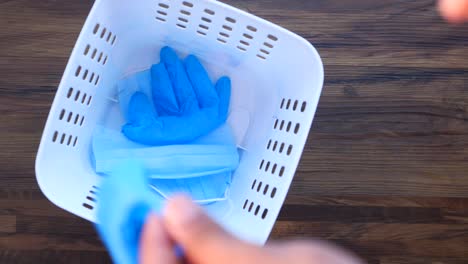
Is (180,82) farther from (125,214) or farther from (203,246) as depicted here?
(203,246)

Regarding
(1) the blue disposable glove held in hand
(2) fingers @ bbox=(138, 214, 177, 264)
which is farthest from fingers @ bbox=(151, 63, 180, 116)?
(2) fingers @ bbox=(138, 214, 177, 264)

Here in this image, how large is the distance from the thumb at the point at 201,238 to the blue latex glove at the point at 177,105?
1.37 feet

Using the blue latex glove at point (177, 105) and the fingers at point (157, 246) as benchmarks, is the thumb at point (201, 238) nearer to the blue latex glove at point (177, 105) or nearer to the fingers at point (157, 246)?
the fingers at point (157, 246)

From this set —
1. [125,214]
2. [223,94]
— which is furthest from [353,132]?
[125,214]

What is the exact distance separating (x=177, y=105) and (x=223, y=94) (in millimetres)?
82

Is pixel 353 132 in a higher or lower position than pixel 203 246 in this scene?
lower

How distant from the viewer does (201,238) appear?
535mm

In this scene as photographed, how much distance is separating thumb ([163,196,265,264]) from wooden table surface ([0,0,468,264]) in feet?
1.69

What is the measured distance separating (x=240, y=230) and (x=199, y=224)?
14.9 inches

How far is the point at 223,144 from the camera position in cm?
101

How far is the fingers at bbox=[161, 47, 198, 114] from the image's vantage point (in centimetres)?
99

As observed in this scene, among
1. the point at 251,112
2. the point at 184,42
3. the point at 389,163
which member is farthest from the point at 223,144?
the point at 389,163

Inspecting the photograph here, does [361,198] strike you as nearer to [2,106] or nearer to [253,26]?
[253,26]

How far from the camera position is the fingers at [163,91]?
992 millimetres
